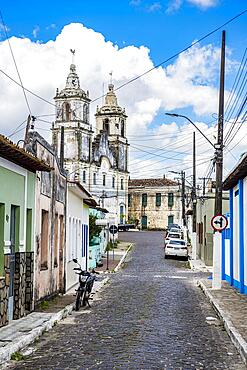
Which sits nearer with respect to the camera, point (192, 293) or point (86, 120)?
point (192, 293)

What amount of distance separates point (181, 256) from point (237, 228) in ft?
76.1

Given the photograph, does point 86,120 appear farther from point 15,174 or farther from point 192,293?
point 15,174

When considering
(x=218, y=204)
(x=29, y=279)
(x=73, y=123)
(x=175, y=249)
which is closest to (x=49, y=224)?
(x=29, y=279)

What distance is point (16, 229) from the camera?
1451 cm

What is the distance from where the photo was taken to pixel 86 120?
8250cm

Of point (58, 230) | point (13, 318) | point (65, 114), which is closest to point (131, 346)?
point (13, 318)

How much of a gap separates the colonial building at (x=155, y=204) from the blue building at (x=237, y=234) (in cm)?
6618

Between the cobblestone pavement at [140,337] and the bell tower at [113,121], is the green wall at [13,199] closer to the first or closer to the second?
the cobblestone pavement at [140,337]

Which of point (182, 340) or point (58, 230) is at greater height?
point (58, 230)

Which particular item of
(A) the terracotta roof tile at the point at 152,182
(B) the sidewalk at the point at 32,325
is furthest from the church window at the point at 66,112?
(B) the sidewalk at the point at 32,325

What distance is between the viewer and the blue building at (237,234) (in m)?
20.7

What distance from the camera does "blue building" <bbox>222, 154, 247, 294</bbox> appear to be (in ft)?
68.0

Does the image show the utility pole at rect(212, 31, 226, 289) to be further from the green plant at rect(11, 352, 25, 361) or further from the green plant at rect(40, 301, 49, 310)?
the green plant at rect(11, 352, 25, 361)

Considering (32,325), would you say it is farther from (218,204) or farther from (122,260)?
(122,260)
